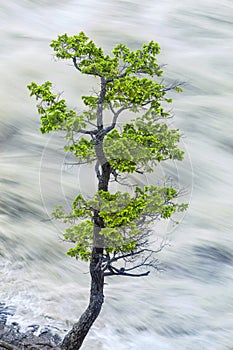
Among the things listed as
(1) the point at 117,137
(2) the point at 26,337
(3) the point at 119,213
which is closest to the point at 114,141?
(1) the point at 117,137

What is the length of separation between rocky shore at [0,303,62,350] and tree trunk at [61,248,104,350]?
0.31 meters

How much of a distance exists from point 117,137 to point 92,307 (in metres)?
1.11

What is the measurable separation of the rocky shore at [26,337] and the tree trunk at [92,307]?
0.31 m

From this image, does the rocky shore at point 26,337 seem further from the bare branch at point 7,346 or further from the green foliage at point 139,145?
the green foliage at point 139,145


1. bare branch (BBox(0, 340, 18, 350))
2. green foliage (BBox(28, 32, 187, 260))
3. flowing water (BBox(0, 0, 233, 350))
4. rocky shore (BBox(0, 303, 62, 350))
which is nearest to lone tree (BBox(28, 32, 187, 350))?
green foliage (BBox(28, 32, 187, 260))

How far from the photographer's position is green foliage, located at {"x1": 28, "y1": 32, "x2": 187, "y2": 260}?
2947 millimetres

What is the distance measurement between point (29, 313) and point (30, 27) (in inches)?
255

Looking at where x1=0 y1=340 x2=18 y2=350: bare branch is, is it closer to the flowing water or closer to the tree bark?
the tree bark

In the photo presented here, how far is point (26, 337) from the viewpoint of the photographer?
4.24 meters

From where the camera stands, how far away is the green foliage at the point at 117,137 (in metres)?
2.95

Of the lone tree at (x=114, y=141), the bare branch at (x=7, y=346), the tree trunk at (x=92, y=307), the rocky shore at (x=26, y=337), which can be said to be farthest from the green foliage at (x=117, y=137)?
the rocky shore at (x=26, y=337)

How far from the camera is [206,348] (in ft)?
14.8

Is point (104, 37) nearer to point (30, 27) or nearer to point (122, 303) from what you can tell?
point (30, 27)

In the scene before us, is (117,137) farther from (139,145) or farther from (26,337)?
(26,337)
